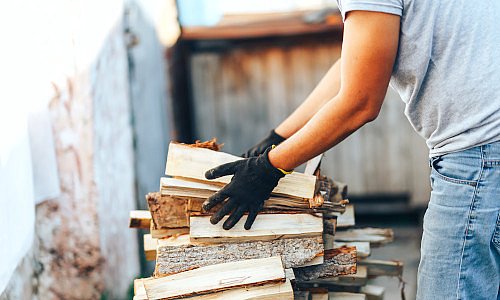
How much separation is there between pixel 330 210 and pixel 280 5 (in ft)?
15.2

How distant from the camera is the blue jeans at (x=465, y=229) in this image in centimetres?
216

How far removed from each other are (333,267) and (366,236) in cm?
61

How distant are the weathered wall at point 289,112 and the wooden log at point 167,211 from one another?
14.8 ft

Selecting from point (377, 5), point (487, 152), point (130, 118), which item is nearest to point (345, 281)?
point (487, 152)

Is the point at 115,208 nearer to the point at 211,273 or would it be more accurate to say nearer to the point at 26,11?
the point at 26,11

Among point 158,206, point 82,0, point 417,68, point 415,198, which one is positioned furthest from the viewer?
point 415,198

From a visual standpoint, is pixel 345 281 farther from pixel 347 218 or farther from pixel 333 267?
pixel 333 267

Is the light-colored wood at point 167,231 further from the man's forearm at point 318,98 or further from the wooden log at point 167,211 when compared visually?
the man's forearm at point 318,98

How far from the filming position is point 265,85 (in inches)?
274

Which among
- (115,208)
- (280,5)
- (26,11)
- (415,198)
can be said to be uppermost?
(280,5)

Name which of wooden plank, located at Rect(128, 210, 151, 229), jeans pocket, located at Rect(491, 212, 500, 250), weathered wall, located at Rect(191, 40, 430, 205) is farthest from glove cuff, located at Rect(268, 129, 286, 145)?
weathered wall, located at Rect(191, 40, 430, 205)

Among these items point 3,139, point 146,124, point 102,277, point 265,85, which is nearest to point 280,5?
point 265,85

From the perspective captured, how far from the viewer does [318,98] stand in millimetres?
2801

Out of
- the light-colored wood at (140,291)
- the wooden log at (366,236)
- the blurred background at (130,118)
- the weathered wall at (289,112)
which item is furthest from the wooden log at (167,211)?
the weathered wall at (289,112)
